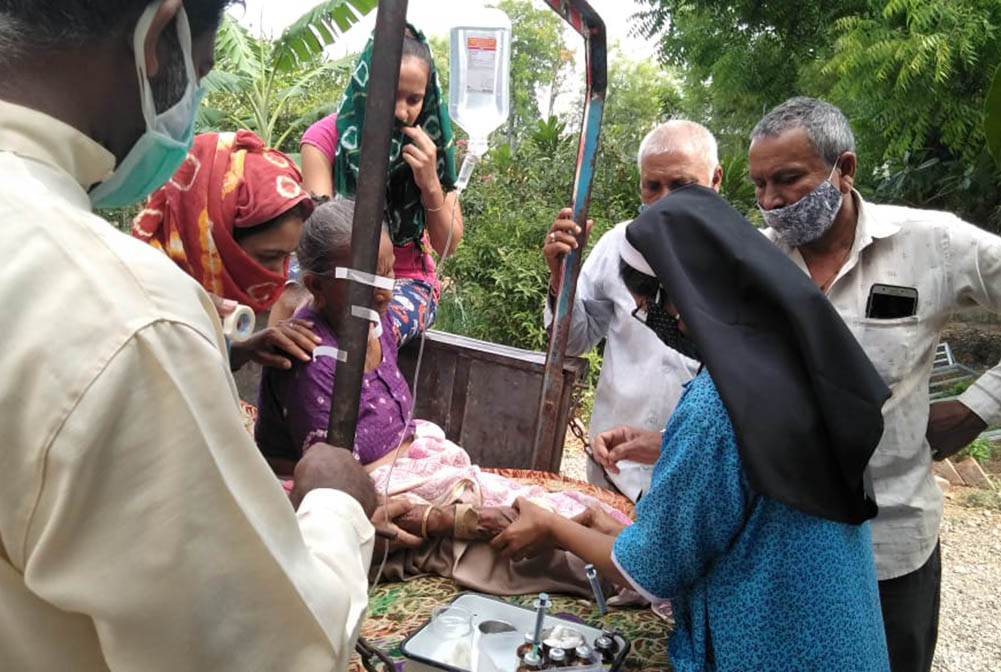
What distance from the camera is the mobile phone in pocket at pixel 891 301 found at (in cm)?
238

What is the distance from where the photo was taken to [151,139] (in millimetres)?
1022

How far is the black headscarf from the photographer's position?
146 cm

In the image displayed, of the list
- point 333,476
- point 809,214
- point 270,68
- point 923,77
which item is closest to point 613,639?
point 333,476

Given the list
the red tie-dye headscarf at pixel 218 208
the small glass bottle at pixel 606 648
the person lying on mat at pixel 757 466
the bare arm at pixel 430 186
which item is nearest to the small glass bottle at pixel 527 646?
the small glass bottle at pixel 606 648

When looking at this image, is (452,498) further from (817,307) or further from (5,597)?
(5,597)

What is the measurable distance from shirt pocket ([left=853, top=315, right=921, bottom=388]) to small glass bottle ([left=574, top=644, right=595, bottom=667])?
130 centimetres

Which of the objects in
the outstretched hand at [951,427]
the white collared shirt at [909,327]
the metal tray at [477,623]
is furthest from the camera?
the outstretched hand at [951,427]

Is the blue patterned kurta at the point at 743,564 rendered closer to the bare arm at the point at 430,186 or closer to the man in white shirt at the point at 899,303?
the man in white shirt at the point at 899,303

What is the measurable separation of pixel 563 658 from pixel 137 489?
1161mm

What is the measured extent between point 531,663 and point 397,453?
2.86ft

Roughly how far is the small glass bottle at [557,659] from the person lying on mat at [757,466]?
0.71 ft

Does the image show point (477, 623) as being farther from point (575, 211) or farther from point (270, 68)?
point (270, 68)

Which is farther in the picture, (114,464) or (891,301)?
(891,301)

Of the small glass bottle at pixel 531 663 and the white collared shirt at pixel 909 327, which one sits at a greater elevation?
the white collared shirt at pixel 909 327
